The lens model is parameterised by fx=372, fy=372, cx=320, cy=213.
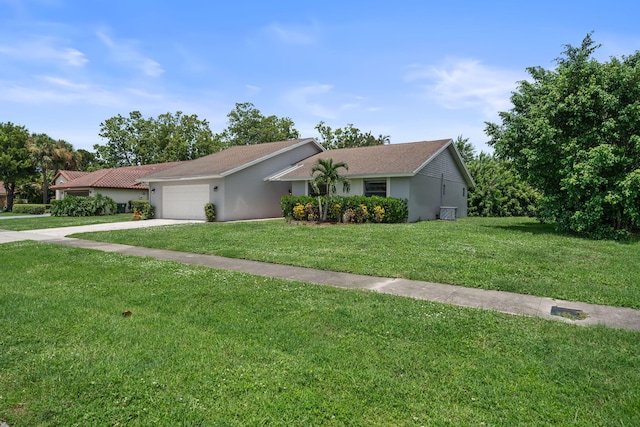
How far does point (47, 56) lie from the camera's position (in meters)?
12.2

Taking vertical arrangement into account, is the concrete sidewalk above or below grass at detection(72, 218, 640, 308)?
below

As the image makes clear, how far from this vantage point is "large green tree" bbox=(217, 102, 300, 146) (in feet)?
169

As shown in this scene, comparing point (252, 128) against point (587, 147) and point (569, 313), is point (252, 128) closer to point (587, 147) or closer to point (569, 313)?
point (587, 147)

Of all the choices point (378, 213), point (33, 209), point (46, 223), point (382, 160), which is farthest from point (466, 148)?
point (33, 209)

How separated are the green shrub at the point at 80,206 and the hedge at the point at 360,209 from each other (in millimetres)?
17423

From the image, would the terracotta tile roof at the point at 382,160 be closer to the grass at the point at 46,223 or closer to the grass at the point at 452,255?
the grass at the point at 452,255

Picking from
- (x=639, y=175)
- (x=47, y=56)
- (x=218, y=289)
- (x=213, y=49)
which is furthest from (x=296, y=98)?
(x=218, y=289)

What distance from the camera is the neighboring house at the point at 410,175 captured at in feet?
61.6

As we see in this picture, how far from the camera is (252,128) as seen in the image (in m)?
53.3

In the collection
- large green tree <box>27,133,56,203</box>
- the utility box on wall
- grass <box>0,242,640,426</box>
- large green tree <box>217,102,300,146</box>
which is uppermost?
large green tree <box>217,102,300,146</box>

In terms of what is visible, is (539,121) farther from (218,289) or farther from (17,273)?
(17,273)

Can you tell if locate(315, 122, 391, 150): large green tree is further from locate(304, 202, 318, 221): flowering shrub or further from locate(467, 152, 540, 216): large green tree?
locate(304, 202, 318, 221): flowering shrub

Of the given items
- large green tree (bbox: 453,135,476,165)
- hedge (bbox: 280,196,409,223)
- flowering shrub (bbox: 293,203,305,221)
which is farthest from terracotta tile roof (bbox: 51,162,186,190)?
large green tree (bbox: 453,135,476,165)

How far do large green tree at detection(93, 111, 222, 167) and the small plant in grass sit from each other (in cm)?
2939
